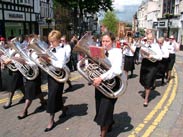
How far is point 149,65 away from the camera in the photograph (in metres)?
8.41

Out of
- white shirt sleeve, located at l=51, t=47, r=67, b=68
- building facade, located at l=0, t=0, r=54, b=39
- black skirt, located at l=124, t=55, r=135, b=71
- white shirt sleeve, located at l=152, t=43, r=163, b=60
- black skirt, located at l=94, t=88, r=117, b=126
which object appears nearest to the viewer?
black skirt, located at l=94, t=88, r=117, b=126

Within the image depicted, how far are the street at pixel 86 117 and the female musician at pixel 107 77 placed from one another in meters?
0.76

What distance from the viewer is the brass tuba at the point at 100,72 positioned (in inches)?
205

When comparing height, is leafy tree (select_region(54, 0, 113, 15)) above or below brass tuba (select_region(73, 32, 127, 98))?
above

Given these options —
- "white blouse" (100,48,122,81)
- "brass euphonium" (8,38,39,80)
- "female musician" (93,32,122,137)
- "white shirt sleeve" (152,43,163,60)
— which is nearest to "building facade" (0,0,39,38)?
"brass euphonium" (8,38,39,80)

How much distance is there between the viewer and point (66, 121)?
6.82 m

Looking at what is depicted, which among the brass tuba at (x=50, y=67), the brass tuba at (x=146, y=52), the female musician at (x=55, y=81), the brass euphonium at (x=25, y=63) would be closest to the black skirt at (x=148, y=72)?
the brass tuba at (x=146, y=52)

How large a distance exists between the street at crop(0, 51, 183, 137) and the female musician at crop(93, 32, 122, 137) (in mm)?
757

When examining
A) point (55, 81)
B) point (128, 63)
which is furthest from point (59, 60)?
point (128, 63)

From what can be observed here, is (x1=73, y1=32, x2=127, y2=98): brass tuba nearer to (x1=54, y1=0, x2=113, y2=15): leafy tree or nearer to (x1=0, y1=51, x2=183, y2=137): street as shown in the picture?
(x1=0, y1=51, x2=183, y2=137): street

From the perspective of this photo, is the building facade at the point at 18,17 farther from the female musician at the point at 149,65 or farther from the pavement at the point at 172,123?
the pavement at the point at 172,123

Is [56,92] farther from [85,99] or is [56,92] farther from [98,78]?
[85,99]

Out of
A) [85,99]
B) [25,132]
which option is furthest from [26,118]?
[85,99]

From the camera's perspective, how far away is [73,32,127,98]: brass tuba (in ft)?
17.1
